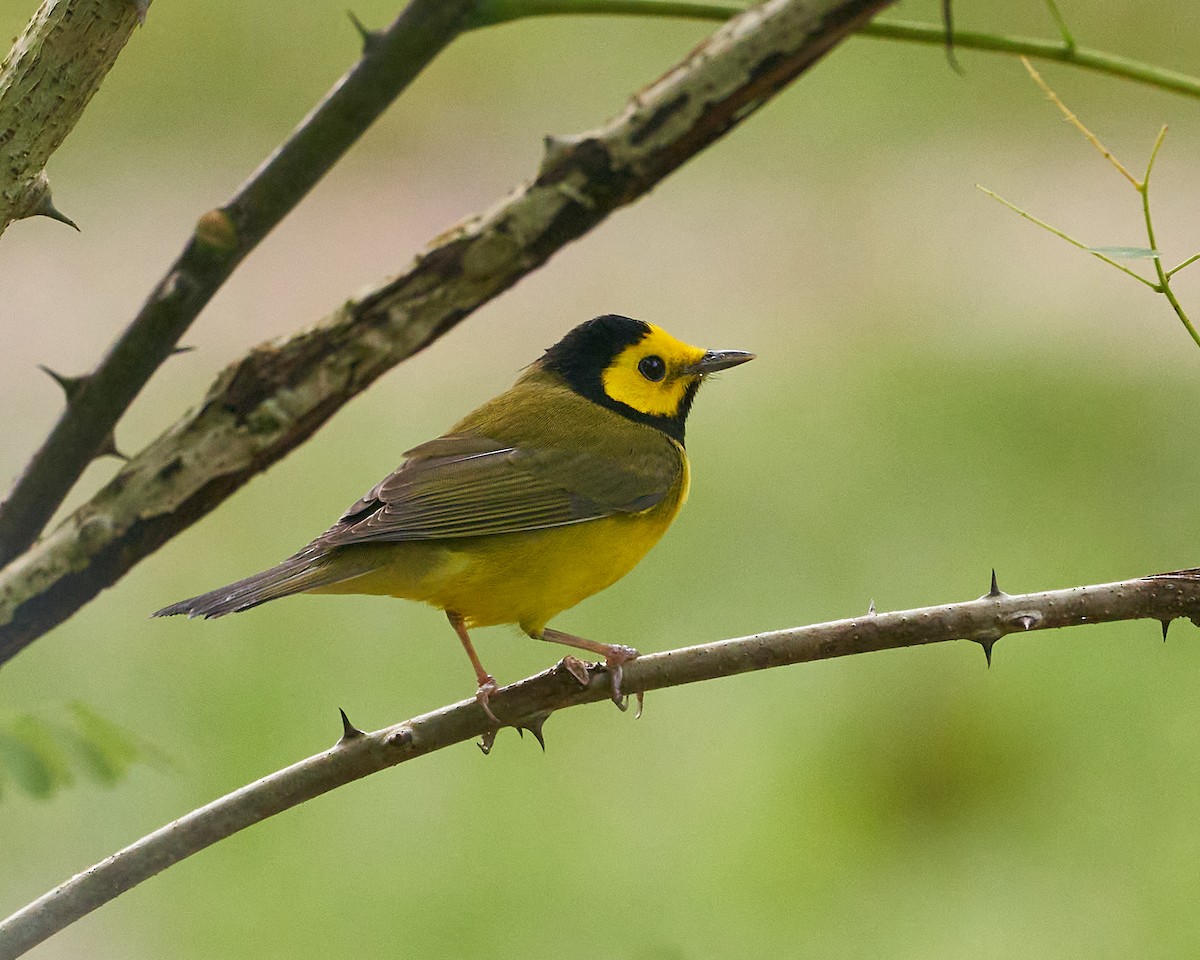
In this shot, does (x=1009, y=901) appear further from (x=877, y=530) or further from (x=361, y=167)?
(x=361, y=167)

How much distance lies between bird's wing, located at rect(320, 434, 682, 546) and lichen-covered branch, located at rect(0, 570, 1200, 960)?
61cm

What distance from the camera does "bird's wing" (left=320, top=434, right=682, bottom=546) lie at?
243cm

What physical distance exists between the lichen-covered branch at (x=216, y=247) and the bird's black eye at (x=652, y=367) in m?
1.11

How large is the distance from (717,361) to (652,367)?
6.6 inches

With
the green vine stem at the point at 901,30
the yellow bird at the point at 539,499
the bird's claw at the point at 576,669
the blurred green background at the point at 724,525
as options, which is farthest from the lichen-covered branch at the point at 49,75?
the blurred green background at the point at 724,525

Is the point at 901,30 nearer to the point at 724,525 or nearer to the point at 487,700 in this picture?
the point at 487,700

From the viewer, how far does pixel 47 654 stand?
5195mm

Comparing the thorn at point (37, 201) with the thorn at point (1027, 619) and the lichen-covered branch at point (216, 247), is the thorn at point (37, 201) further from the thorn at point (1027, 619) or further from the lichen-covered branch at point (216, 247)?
the thorn at point (1027, 619)

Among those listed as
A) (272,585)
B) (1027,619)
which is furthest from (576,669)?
(1027,619)

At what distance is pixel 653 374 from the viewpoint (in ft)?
9.41

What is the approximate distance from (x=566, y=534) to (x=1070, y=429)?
4.49 m

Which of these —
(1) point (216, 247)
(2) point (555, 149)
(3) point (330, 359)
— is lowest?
(3) point (330, 359)

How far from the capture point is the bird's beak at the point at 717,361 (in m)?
2.68

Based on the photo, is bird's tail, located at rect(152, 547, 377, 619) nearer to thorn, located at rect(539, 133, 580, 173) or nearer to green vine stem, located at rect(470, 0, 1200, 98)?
thorn, located at rect(539, 133, 580, 173)
